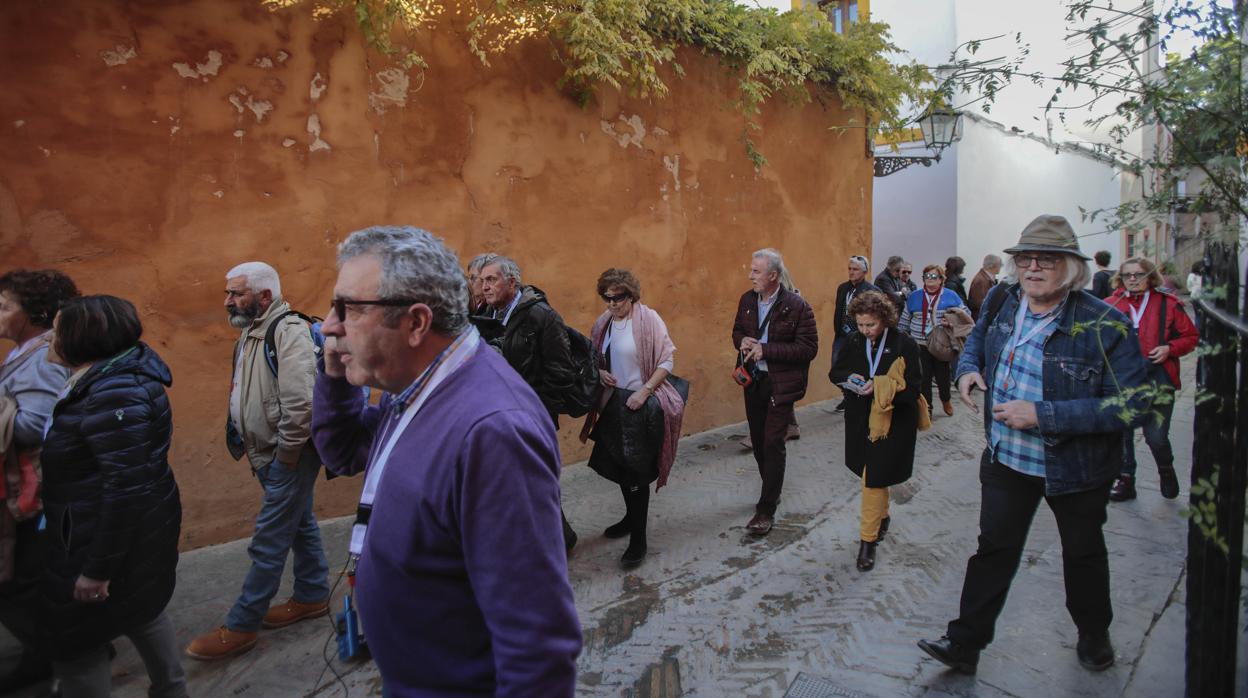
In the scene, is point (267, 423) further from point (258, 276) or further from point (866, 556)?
point (866, 556)

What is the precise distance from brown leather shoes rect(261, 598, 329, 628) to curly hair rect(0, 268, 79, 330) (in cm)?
181

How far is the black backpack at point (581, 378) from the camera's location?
4270 millimetres

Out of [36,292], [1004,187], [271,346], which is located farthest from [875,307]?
[1004,187]

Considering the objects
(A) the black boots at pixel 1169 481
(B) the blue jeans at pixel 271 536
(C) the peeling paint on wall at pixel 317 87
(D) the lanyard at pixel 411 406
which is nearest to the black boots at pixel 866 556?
(A) the black boots at pixel 1169 481

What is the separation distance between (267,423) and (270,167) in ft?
7.30

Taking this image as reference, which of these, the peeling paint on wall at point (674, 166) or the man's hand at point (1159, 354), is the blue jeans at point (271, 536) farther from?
the man's hand at point (1159, 354)

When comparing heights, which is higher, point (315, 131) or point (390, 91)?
point (390, 91)

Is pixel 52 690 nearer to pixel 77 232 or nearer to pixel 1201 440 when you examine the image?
pixel 77 232

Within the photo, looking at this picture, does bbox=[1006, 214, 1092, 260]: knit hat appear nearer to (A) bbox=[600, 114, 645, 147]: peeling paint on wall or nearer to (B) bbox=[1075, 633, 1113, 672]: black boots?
(B) bbox=[1075, 633, 1113, 672]: black boots

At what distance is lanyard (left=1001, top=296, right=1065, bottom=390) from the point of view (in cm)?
321

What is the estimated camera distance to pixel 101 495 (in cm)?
266

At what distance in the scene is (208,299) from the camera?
15.8 feet

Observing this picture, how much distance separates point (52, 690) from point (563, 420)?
167 inches

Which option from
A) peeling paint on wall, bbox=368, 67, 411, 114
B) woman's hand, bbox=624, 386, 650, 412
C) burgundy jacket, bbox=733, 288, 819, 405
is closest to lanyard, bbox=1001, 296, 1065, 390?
burgundy jacket, bbox=733, 288, 819, 405
